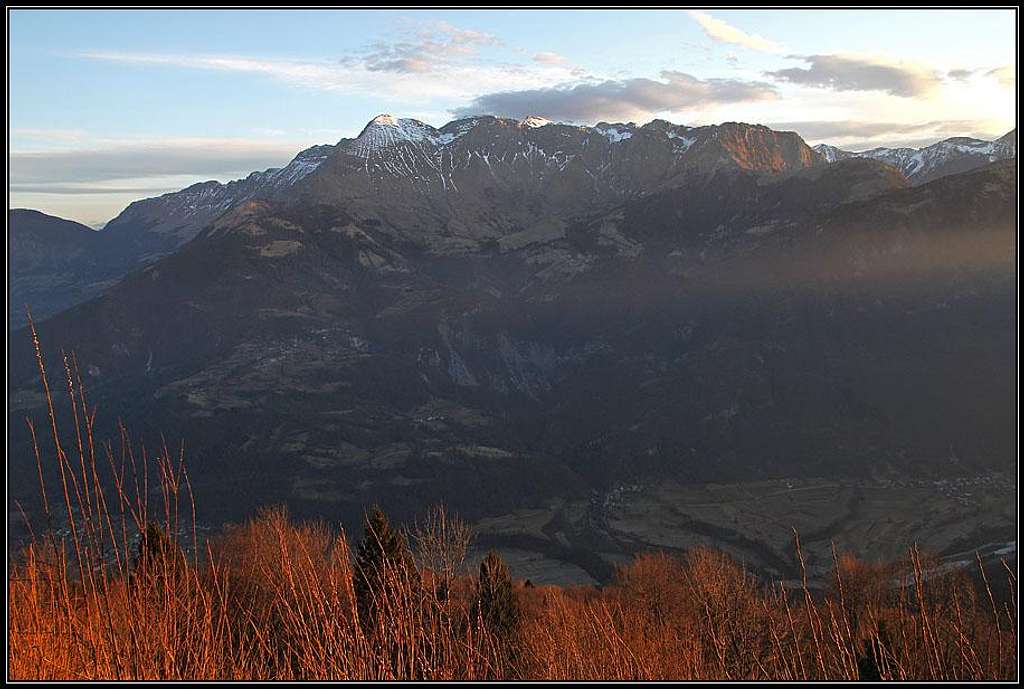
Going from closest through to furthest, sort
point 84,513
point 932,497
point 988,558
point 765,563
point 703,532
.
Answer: point 84,513 < point 988,558 < point 765,563 < point 703,532 < point 932,497

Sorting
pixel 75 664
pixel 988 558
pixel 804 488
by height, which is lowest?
pixel 804 488

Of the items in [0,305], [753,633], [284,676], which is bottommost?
[753,633]

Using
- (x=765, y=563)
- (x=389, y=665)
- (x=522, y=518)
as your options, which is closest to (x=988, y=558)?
(x=765, y=563)

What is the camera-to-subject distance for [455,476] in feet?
618

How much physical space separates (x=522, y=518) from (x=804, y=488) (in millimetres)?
63717

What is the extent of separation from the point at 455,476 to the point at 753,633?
512 feet

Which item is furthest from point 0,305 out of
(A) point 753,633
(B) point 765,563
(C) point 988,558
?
(B) point 765,563

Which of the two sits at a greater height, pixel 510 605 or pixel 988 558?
pixel 510 605

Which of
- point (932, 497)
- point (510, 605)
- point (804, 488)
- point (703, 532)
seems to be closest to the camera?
point (510, 605)

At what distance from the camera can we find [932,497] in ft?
526

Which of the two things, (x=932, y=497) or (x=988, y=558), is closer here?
(x=988, y=558)

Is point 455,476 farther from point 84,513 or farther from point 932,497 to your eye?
point 84,513

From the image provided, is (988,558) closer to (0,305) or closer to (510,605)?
(510,605)

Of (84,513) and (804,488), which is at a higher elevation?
(84,513)
